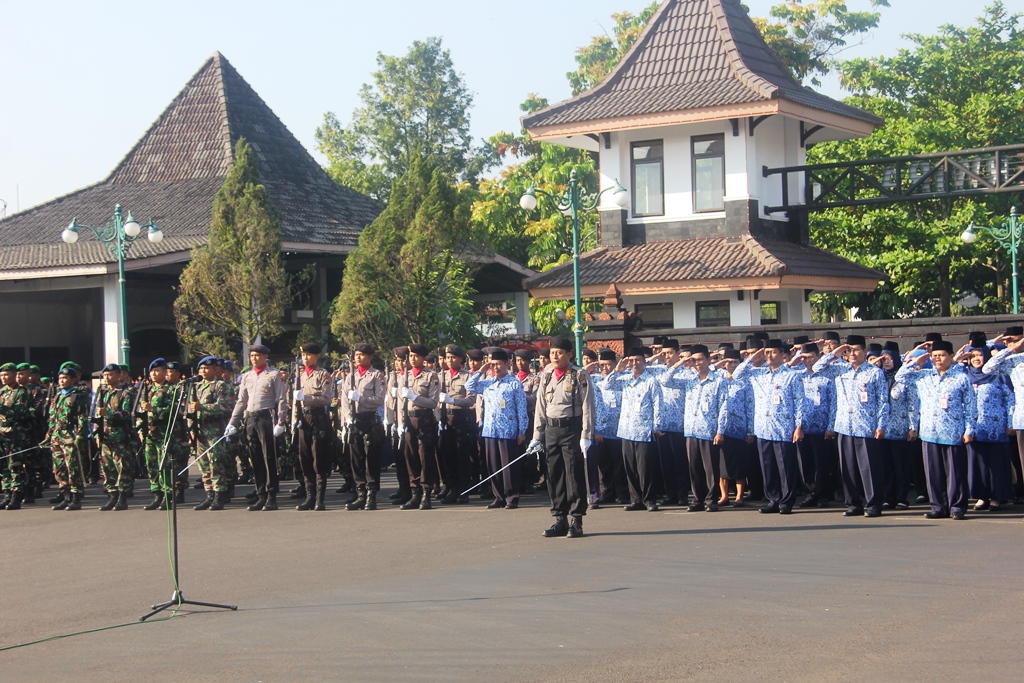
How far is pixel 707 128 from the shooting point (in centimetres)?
2405

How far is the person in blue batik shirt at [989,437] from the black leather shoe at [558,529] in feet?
13.5

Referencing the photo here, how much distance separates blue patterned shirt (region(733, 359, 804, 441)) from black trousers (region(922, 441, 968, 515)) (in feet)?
4.55

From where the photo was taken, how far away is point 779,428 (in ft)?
42.4

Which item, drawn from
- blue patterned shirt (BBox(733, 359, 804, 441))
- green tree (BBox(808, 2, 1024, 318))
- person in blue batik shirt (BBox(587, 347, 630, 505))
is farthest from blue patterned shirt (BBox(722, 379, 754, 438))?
green tree (BBox(808, 2, 1024, 318))

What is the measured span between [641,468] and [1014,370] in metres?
4.07

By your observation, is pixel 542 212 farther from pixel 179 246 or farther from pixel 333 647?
pixel 333 647

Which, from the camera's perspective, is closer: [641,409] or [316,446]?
[641,409]

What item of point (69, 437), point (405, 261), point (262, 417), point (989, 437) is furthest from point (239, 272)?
point (989, 437)

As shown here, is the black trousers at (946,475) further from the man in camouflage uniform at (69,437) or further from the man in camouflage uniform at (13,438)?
the man in camouflage uniform at (13,438)

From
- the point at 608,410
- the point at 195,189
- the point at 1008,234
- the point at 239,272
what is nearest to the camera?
the point at 608,410

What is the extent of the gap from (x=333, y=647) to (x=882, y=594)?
147 inches

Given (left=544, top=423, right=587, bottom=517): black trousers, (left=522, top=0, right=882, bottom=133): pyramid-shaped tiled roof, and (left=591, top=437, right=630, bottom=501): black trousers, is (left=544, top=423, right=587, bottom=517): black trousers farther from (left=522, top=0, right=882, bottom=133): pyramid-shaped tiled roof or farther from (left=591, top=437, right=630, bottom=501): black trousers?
(left=522, top=0, right=882, bottom=133): pyramid-shaped tiled roof

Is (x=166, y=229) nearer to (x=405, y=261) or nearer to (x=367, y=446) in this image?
(x=405, y=261)

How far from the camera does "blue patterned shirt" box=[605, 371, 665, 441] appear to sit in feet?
44.9
